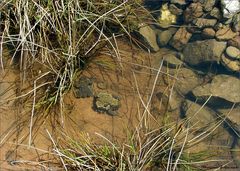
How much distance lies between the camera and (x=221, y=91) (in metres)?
2.61

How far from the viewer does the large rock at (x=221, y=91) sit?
102 inches

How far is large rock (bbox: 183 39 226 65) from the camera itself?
2746mm

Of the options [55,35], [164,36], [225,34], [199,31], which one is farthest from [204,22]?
[55,35]

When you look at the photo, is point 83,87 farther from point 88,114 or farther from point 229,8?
point 229,8

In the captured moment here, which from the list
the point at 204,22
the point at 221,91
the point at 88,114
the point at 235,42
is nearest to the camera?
the point at 88,114

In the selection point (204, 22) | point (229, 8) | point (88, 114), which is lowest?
point (88, 114)

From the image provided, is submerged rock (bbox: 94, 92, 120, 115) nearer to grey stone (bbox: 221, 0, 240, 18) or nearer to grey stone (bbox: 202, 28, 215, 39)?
grey stone (bbox: 202, 28, 215, 39)

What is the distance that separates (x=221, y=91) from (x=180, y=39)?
0.49 meters

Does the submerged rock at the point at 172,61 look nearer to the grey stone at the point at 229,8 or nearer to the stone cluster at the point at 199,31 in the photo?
the stone cluster at the point at 199,31

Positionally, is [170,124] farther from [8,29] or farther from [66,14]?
[8,29]

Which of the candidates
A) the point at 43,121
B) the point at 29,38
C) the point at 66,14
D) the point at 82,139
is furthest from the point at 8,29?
the point at 82,139

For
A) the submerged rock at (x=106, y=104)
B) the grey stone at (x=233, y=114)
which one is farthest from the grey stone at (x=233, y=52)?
the submerged rock at (x=106, y=104)

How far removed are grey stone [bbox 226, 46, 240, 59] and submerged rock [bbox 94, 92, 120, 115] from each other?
0.83 metres

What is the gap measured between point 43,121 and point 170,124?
773 millimetres
